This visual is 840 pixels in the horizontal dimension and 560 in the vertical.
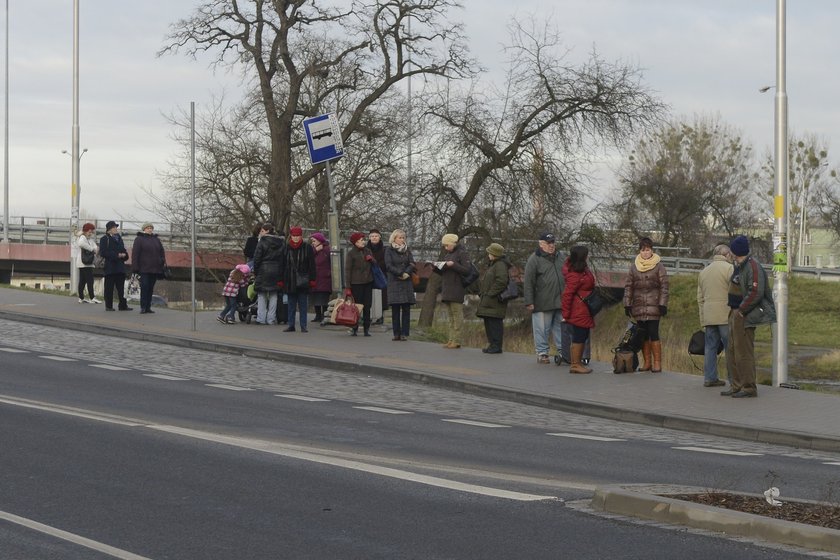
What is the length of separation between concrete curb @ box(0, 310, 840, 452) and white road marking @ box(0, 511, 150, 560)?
310 inches

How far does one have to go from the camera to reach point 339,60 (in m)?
44.6

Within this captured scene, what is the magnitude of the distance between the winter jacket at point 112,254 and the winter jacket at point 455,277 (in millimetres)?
7545

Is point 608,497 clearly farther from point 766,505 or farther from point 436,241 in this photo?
Answer: point 436,241

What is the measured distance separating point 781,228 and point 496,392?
4800 mm

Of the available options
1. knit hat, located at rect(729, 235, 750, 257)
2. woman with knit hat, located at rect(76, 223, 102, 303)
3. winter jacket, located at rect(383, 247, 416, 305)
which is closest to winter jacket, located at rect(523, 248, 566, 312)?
winter jacket, located at rect(383, 247, 416, 305)

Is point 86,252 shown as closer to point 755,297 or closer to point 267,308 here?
point 267,308

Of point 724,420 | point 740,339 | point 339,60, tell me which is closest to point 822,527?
point 724,420

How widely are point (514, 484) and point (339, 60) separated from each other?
36.5m

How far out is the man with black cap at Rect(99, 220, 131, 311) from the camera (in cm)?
2536

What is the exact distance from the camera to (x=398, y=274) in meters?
21.1

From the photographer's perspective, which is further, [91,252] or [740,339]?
[91,252]

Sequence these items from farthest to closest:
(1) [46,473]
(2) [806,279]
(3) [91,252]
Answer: (2) [806,279]
(3) [91,252]
(1) [46,473]

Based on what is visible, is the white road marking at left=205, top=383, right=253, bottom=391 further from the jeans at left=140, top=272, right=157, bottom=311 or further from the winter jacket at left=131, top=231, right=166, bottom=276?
the jeans at left=140, top=272, right=157, bottom=311

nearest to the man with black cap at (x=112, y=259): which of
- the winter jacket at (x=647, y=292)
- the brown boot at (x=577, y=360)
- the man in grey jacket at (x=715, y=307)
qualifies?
the brown boot at (x=577, y=360)
